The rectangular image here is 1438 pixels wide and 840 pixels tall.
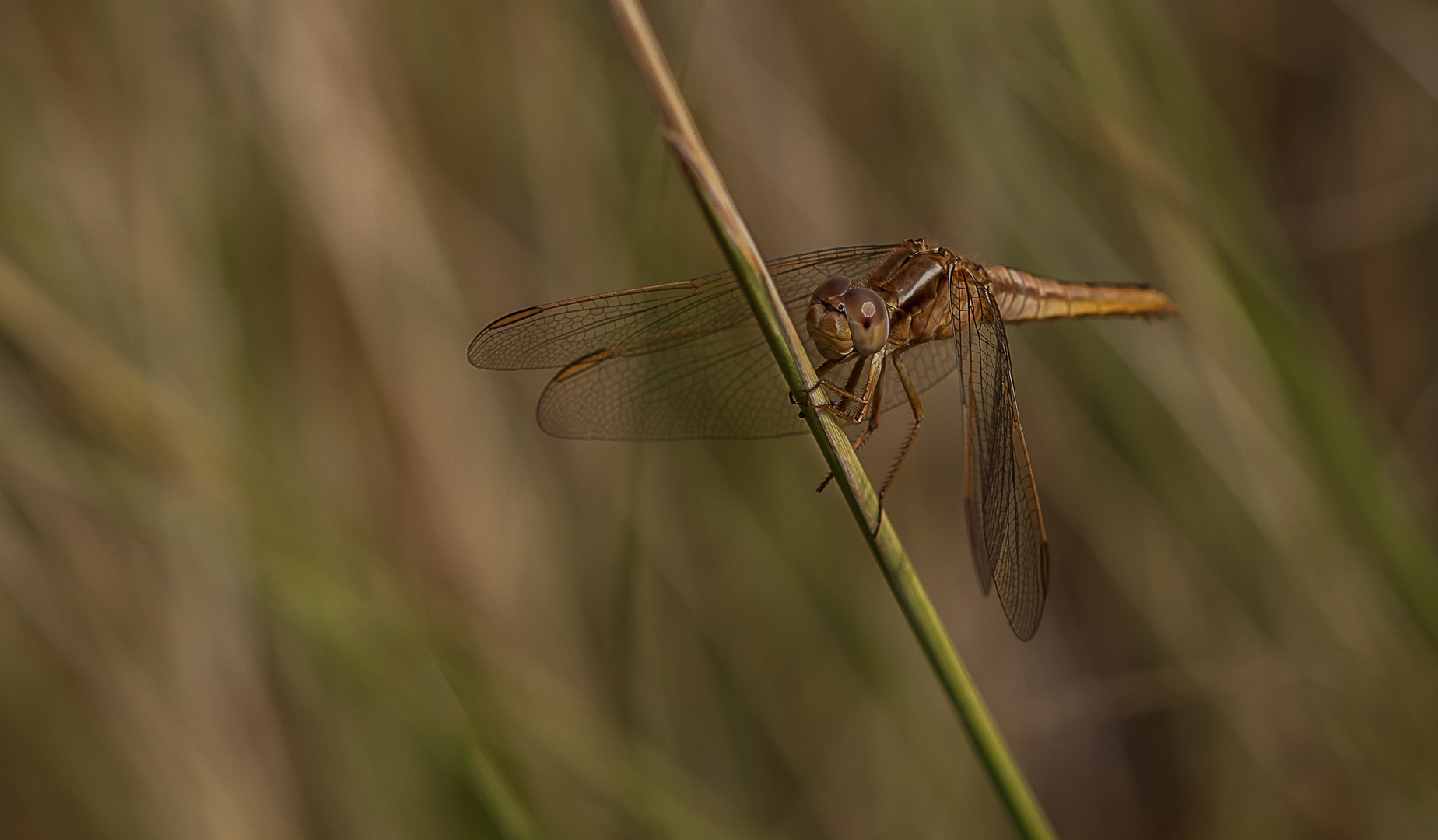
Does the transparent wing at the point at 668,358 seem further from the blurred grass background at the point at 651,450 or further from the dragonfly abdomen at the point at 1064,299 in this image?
the dragonfly abdomen at the point at 1064,299

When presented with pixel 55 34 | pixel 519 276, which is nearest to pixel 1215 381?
pixel 519 276

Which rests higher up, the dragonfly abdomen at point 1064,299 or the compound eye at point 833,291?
the compound eye at point 833,291

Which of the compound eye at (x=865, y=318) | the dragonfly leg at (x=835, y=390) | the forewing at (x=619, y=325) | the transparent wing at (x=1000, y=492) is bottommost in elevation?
the transparent wing at (x=1000, y=492)

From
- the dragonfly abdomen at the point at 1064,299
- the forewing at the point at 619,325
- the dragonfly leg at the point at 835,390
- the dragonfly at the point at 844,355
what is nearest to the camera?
the dragonfly leg at the point at 835,390

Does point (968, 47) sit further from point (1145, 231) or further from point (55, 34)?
point (55, 34)

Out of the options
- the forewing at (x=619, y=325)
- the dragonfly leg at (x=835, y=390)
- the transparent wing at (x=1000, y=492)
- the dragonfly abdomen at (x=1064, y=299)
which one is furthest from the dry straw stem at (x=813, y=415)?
the dragonfly abdomen at (x=1064, y=299)

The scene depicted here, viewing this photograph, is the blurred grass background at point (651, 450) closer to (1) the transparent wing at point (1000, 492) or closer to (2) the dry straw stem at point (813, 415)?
(2) the dry straw stem at point (813, 415)

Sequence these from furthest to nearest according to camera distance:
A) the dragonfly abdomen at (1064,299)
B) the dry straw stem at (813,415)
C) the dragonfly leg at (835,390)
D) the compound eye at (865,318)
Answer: the dragonfly abdomen at (1064,299) → the compound eye at (865,318) → the dragonfly leg at (835,390) → the dry straw stem at (813,415)

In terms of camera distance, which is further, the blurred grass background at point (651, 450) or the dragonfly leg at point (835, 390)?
the blurred grass background at point (651, 450)
